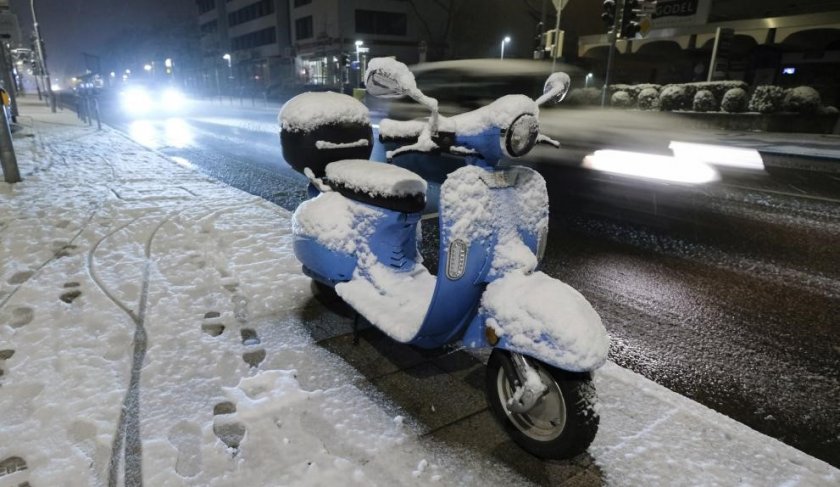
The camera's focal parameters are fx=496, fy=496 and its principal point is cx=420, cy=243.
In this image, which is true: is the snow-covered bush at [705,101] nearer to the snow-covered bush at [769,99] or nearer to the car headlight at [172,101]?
the snow-covered bush at [769,99]

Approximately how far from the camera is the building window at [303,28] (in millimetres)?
48281

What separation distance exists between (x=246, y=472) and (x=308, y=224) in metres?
1.59

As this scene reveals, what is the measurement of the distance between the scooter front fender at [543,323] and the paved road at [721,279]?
129 centimetres

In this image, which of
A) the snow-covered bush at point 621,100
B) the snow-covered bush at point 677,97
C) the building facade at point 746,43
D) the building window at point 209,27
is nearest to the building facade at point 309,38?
the building window at point 209,27

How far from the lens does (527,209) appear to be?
8.29 feet

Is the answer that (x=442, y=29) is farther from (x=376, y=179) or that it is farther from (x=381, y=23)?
(x=376, y=179)

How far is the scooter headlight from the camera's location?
88.0 inches

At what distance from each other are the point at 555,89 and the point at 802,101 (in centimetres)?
1687

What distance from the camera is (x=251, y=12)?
191 ft

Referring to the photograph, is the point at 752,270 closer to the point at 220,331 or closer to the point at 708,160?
the point at 220,331

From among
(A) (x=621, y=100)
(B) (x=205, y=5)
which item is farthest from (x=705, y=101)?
(B) (x=205, y=5)

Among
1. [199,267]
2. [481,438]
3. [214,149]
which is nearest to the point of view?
[481,438]

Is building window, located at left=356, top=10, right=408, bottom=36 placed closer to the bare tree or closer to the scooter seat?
the bare tree

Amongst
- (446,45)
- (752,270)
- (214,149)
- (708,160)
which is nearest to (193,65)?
(446,45)
